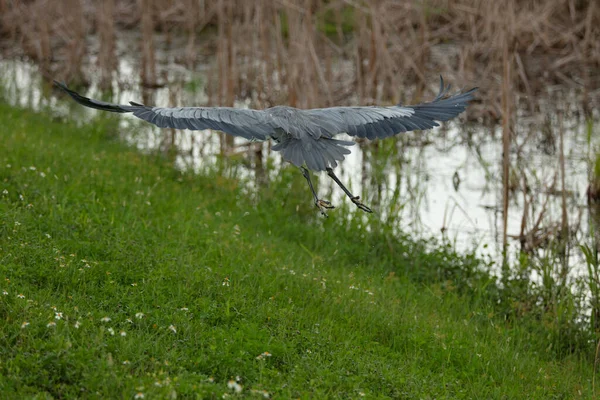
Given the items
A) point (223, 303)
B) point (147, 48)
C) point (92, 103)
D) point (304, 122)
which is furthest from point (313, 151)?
point (147, 48)

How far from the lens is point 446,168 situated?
9.25m

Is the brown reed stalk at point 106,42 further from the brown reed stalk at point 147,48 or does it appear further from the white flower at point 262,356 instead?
the white flower at point 262,356

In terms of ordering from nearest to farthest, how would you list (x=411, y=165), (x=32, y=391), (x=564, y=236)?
(x=32, y=391), (x=564, y=236), (x=411, y=165)

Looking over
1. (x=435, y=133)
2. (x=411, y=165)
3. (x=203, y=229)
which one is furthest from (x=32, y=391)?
(x=435, y=133)

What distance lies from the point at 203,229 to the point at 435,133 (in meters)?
5.43

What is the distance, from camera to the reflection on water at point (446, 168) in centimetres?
742

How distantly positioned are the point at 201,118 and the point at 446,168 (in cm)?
521

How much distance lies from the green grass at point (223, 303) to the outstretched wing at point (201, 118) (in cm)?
96

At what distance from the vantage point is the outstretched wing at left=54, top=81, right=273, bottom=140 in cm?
444

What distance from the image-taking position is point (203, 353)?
4.00 metres

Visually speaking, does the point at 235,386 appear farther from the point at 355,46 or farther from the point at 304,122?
the point at 355,46

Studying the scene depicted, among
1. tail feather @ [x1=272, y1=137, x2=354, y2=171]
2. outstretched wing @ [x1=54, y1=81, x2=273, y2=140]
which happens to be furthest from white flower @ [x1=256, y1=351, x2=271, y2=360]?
outstretched wing @ [x1=54, y1=81, x2=273, y2=140]

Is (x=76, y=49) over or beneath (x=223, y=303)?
over

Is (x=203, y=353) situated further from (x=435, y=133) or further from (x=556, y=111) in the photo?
(x=556, y=111)
